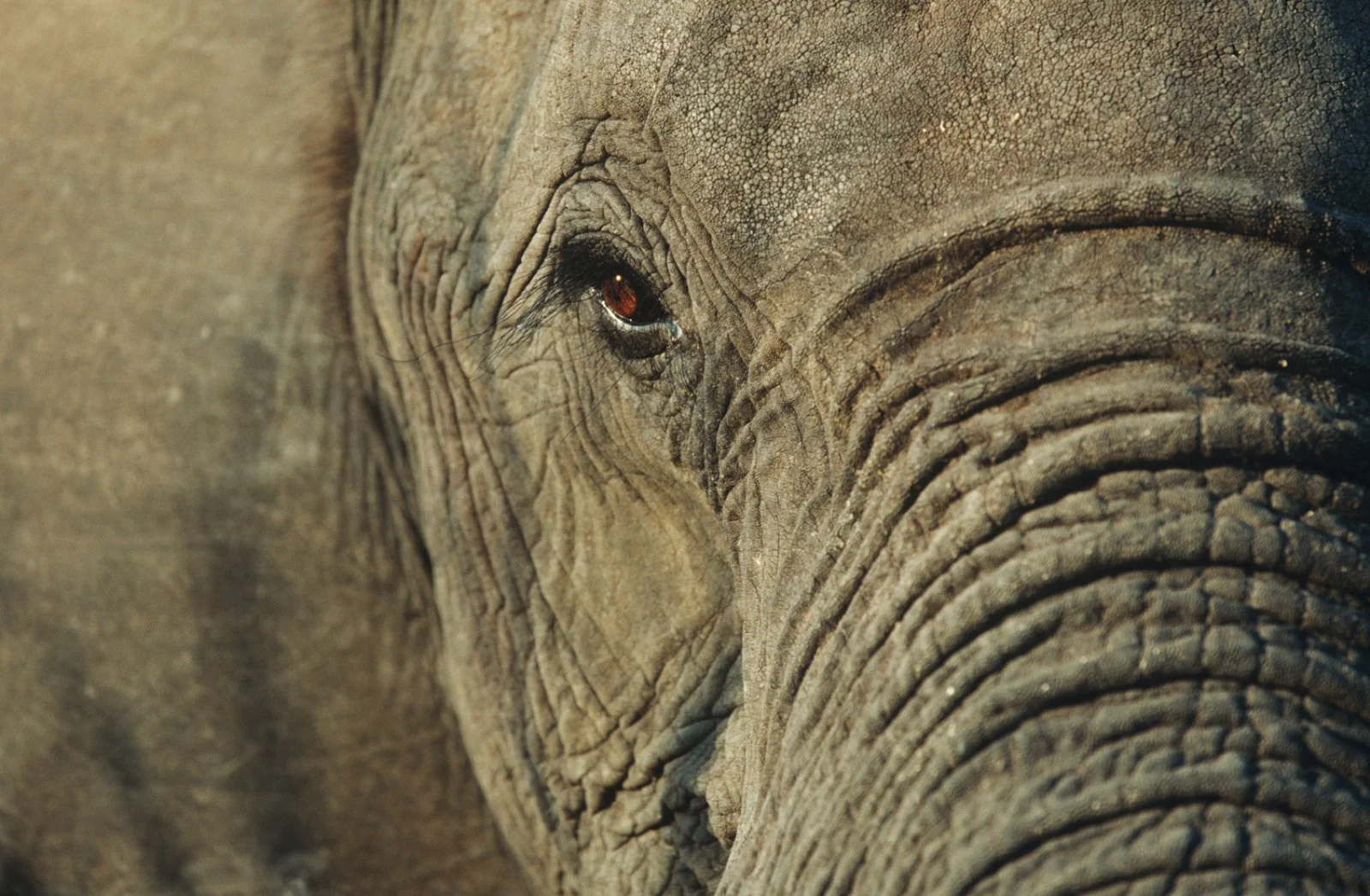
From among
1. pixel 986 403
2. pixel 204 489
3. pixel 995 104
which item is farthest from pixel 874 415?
pixel 204 489

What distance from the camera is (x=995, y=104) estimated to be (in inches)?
65.7

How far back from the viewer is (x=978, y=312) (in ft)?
5.38

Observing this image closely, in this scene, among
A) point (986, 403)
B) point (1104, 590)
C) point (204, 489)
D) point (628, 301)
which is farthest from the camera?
point (204, 489)

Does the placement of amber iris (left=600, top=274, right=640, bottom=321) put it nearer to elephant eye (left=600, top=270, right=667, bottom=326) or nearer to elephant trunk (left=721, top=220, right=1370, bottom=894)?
elephant eye (left=600, top=270, right=667, bottom=326)

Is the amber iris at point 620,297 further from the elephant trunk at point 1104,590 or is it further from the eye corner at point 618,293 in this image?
the elephant trunk at point 1104,590

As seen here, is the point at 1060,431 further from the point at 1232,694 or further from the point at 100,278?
the point at 100,278

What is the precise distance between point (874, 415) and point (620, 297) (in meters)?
0.48

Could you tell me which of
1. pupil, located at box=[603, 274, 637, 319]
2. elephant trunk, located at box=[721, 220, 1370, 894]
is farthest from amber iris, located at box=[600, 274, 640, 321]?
elephant trunk, located at box=[721, 220, 1370, 894]

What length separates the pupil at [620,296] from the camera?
6.82 feet

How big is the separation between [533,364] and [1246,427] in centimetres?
98

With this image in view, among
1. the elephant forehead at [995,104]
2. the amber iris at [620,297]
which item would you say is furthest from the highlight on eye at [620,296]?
the elephant forehead at [995,104]

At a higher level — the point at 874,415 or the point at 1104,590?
the point at 874,415

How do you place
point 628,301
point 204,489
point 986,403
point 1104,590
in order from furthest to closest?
point 204,489
point 628,301
point 986,403
point 1104,590

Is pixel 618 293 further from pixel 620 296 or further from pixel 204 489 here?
pixel 204 489
